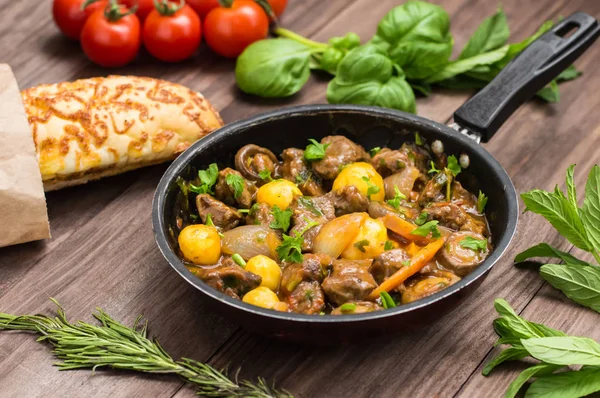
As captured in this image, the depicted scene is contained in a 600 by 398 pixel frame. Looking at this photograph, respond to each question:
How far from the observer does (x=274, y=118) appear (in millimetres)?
3666

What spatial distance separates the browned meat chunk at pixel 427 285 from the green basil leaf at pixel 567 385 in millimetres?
467

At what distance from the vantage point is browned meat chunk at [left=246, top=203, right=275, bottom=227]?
3.31m

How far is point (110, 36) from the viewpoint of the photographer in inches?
178

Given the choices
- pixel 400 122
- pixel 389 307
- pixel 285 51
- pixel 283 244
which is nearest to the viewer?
pixel 389 307

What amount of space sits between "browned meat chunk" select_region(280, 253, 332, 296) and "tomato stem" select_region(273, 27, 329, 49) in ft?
6.36

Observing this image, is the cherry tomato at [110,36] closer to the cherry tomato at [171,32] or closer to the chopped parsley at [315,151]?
the cherry tomato at [171,32]

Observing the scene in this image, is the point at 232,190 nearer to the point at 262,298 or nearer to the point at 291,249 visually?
the point at 291,249

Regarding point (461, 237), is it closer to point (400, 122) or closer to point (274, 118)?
point (400, 122)

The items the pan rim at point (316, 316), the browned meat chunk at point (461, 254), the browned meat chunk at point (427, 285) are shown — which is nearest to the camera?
the pan rim at point (316, 316)

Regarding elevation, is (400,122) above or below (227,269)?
above

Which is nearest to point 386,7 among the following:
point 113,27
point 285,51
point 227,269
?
point 285,51

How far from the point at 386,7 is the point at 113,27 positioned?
5.78 feet

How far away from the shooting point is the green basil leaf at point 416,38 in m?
4.34

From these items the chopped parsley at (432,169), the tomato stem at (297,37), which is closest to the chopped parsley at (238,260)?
the chopped parsley at (432,169)
